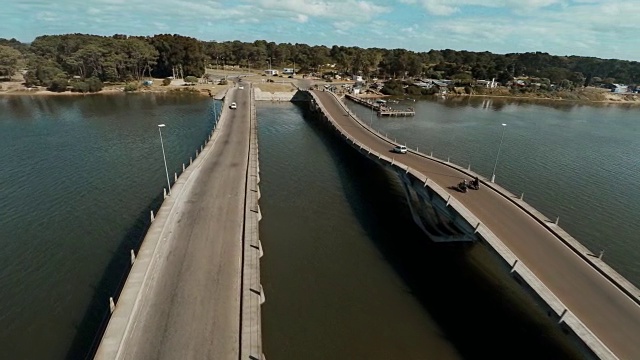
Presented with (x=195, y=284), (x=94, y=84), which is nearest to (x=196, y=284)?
(x=195, y=284)

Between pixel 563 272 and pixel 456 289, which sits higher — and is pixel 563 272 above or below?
above

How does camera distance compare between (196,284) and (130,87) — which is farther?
(130,87)

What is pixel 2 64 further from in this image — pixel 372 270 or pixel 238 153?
pixel 372 270

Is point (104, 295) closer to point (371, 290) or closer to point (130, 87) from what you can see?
point (371, 290)

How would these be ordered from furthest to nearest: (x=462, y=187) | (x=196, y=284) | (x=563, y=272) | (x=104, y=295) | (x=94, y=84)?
(x=94, y=84) < (x=462, y=187) < (x=104, y=295) < (x=563, y=272) < (x=196, y=284)

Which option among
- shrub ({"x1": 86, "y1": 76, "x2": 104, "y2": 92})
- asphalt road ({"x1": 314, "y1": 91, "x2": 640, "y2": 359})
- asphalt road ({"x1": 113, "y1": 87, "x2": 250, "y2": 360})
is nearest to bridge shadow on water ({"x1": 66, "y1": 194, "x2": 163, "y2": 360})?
asphalt road ({"x1": 113, "y1": 87, "x2": 250, "y2": 360})

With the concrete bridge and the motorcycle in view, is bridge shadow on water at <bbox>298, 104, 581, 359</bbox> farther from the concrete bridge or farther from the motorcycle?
the concrete bridge

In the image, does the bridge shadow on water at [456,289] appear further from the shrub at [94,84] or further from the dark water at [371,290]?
the shrub at [94,84]
